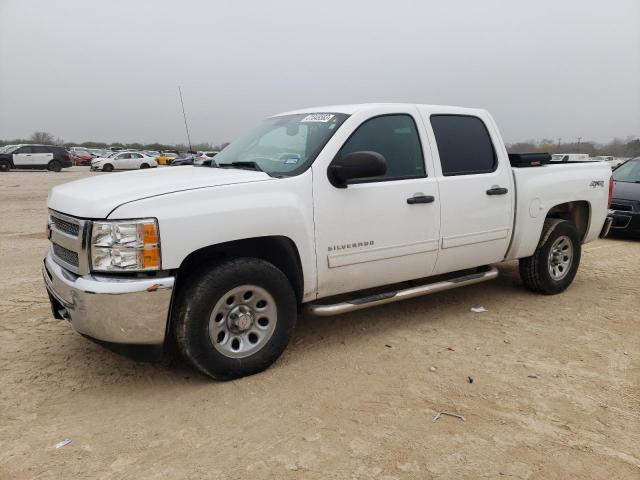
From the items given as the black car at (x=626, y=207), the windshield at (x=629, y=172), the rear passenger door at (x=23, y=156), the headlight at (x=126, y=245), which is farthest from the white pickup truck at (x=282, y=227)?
the rear passenger door at (x=23, y=156)

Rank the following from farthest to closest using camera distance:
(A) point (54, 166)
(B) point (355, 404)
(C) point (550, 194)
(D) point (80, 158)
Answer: (D) point (80, 158), (A) point (54, 166), (C) point (550, 194), (B) point (355, 404)

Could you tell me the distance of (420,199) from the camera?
4105 mm

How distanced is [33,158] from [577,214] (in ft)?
118

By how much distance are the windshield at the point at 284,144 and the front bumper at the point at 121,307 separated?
119 centimetres

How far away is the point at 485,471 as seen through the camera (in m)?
2.53

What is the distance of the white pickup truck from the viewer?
304 centimetres

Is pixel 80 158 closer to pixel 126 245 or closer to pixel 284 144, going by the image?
pixel 284 144

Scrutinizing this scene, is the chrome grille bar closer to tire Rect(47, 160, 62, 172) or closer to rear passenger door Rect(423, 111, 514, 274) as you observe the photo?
rear passenger door Rect(423, 111, 514, 274)

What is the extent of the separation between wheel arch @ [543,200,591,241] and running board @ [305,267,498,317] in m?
1.27

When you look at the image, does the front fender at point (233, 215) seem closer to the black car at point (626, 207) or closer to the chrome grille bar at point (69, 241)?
the chrome grille bar at point (69, 241)

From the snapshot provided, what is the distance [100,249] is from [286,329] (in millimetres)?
1323

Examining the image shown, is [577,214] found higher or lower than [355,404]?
higher

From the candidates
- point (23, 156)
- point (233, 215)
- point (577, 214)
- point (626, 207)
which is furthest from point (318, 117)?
point (23, 156)

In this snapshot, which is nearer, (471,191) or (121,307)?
(121,307)
